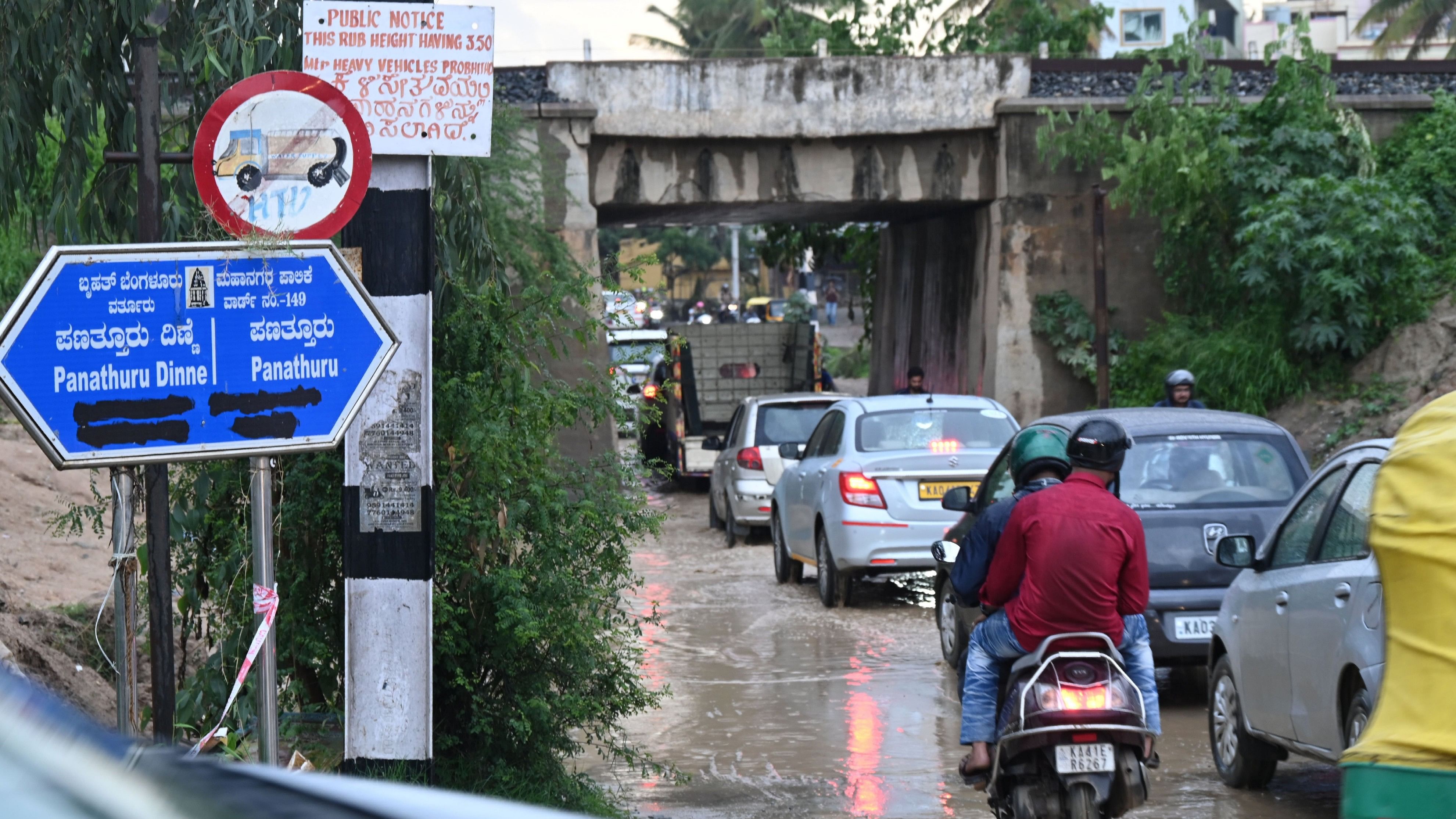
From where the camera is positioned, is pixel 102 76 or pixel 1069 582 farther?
pixel 102 76

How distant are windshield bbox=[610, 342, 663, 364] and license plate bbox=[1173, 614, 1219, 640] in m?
3.50

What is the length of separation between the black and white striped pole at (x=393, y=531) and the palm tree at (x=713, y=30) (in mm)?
48886

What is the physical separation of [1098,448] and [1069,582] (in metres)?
0.52

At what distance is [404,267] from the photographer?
577cm

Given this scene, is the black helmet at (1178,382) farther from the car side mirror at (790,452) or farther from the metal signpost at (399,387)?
the metal signpost at (399,387)

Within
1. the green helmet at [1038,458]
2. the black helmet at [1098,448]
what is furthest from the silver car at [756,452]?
the black helmet at [1098,448]

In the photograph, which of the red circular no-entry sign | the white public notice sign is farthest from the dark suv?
the red circular no-entry sign

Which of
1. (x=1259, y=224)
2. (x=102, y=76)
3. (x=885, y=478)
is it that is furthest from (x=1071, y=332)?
(x=102, y=76)

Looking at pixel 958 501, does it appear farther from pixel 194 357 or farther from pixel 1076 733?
pixel 194 357

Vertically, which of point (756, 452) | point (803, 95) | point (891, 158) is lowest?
point (756, 452)

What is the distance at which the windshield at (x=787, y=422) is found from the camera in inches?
719

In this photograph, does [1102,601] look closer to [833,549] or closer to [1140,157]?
[833,549]

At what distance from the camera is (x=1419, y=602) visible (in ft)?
10.1

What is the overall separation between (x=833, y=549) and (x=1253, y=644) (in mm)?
5964
